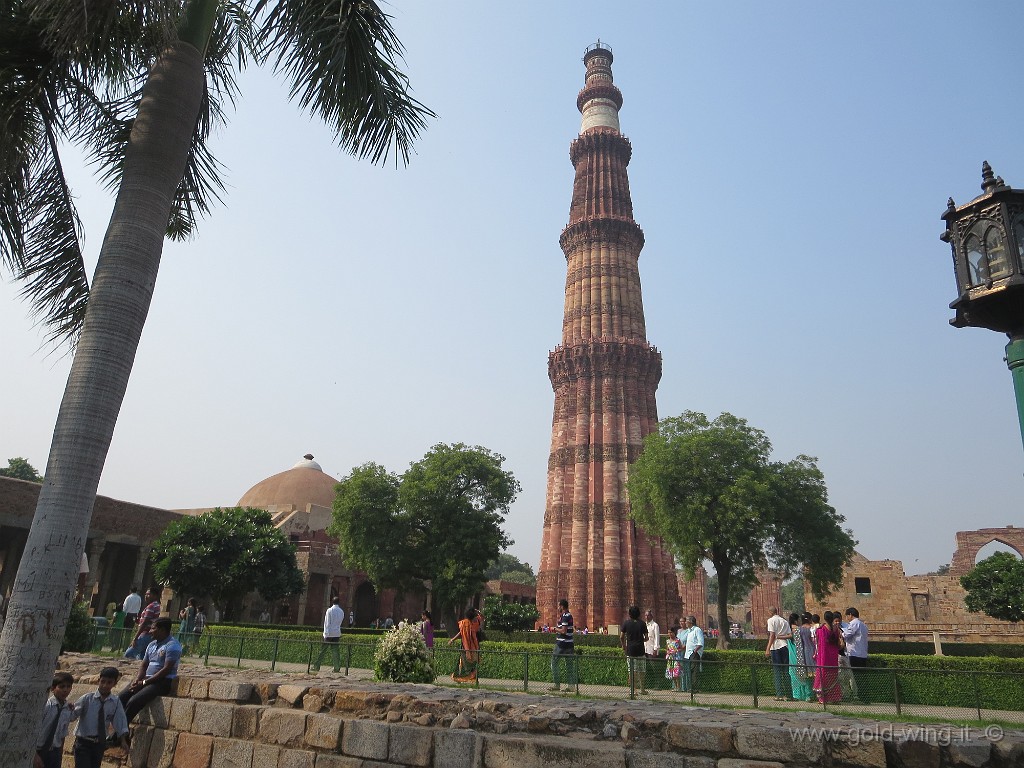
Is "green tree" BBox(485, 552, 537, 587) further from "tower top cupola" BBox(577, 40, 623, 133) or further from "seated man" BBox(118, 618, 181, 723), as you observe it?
"seated man" BBox(118, 618, 181, 723)

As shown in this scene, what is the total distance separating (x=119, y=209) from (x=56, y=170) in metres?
2.36

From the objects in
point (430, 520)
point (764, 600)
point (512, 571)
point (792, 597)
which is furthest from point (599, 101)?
point (792, 597)

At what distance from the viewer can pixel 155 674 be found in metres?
7.49

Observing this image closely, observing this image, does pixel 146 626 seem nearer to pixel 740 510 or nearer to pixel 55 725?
pixel 55 725

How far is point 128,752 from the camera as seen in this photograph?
7.23 m

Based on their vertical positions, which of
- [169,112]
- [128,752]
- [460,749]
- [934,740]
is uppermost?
[169,112]

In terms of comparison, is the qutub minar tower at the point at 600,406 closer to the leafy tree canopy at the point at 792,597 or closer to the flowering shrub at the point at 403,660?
the flowering shrub at the point at 403,660

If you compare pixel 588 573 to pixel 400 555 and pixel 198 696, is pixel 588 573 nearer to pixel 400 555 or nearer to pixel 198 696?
pixel 400 555

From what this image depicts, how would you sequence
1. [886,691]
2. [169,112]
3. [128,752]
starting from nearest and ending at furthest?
1. [169,112]
2. [128,752]
3. [886,691]

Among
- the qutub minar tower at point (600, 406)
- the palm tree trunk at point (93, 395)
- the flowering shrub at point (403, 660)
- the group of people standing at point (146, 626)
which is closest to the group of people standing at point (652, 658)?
the flowering shrub at point (403, 660)

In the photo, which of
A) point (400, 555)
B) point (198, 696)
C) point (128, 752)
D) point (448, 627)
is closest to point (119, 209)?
point (198, 696)

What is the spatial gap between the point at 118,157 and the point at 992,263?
900 centimetres

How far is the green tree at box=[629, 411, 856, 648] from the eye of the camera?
82.1ft

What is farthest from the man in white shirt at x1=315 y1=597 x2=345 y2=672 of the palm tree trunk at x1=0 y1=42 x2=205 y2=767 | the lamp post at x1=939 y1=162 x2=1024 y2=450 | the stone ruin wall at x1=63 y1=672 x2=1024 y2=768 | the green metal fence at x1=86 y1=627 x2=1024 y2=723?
the lamp post at x1=939 y1=162 x2=1024 y2=450
